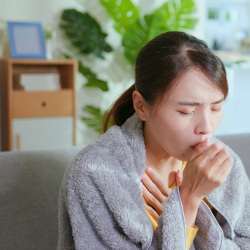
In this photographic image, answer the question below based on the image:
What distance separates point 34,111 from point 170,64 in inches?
85.1

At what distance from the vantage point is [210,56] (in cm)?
95

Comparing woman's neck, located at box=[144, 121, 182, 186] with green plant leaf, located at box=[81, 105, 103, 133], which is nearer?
woman's neck, located at box=[144, 121, 182, 186]

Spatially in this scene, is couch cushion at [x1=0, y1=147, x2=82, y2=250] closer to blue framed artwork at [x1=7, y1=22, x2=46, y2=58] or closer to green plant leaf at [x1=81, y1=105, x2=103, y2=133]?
blue framed artwork at [x1=7, y1=22, x2=46, y2=58]

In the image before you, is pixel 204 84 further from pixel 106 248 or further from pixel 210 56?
pixel 106 248

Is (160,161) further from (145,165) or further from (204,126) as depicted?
(204,126)

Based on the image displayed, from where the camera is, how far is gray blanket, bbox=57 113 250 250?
88 centimetres

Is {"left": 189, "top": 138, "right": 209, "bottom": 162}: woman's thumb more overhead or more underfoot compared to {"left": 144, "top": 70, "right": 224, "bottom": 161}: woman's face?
more underfoot

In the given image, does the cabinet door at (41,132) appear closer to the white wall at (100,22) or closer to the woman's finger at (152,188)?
the white wall at (100,22)

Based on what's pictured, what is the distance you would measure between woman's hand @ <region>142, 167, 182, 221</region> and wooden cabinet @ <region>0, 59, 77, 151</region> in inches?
79.6

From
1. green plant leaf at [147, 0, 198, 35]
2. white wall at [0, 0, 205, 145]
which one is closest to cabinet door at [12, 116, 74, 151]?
white wall at [0, 0, 205, 145]

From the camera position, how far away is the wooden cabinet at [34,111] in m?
2.84

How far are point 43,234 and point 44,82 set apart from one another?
2089 mm

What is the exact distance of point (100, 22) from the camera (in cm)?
348

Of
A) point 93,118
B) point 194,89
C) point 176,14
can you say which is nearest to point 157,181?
point 194,89
